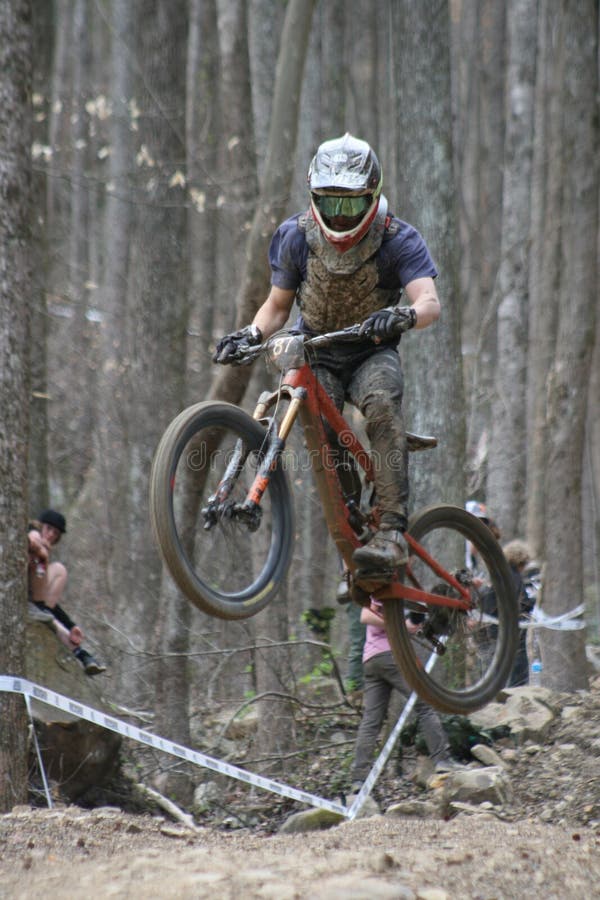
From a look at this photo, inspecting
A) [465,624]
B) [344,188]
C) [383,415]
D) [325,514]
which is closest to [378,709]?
[465,624]

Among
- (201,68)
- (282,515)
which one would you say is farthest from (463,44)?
(282,515)

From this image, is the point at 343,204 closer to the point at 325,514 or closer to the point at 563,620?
the point at 325,514

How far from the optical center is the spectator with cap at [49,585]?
28.5ft

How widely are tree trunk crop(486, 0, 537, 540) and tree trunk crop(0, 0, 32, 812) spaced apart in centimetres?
817

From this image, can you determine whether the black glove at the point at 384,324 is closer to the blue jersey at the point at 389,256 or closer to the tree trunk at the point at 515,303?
the blue jersey at the point at 389,256

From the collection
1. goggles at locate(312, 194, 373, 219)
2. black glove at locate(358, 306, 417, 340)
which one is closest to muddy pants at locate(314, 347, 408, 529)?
black glove at locate(358, 306, 417, 340)

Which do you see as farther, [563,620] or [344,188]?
[563,620]

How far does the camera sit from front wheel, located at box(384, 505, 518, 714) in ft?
20.6

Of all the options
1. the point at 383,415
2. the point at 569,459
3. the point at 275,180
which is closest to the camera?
the point at 383,415

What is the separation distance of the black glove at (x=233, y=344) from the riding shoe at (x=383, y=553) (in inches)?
46.0

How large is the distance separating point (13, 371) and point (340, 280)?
2.59m

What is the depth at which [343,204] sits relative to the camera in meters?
5.70

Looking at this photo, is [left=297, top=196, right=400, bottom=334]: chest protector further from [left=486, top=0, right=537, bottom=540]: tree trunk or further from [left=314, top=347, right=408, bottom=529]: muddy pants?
[left=486, top=0, right=537, bottom=540]: tree trunk

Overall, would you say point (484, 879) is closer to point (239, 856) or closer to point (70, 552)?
point (239, 856)
